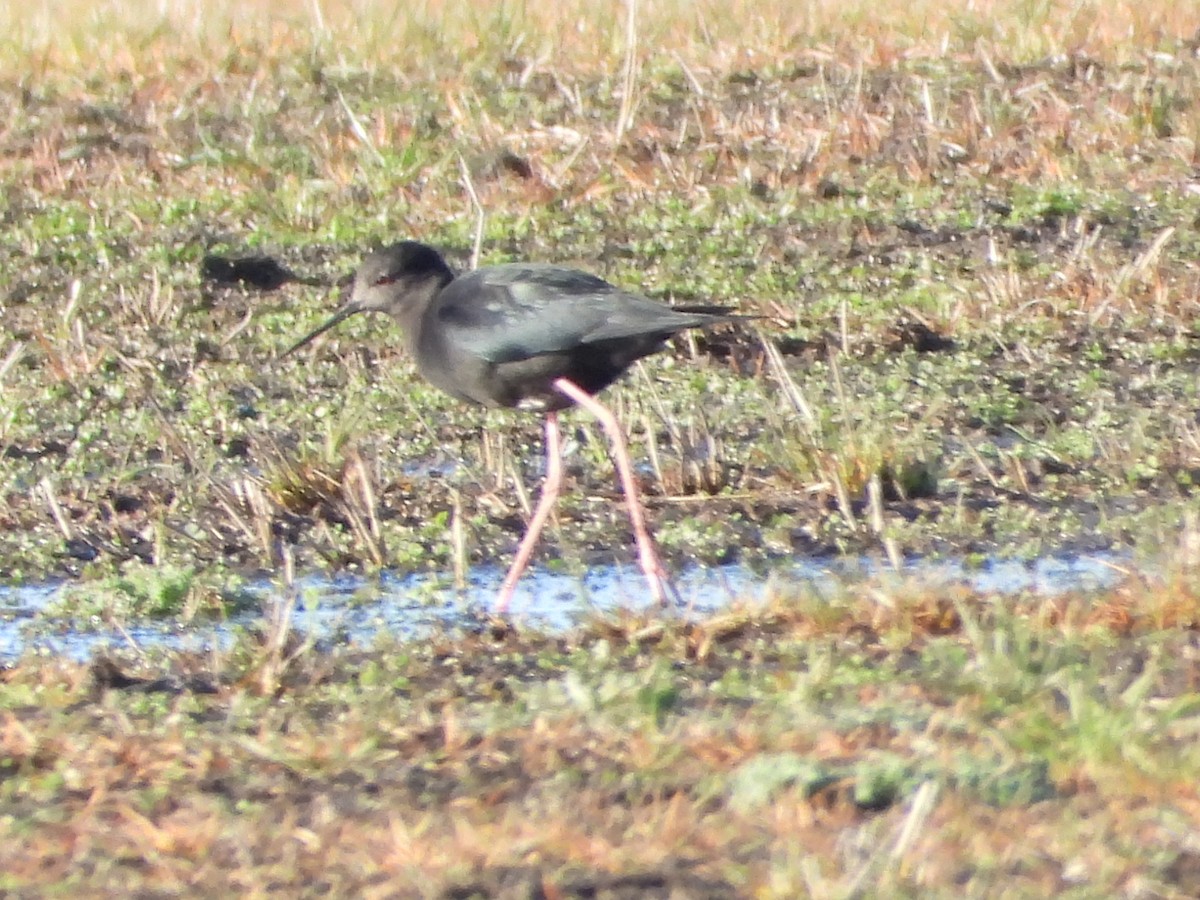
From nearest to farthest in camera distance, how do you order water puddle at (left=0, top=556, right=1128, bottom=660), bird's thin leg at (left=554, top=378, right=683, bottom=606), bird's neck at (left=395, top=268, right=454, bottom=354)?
water puddle at (left=0, top=556, right=1128, bottom=660) → bird's thin leg at (left=554, top=378, right=683, bottom=606) → bird's neck at (left=395, top=268, right=454, bottom=354)

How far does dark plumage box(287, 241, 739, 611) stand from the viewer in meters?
5.95

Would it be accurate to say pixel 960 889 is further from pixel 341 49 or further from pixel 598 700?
pixel 341 49

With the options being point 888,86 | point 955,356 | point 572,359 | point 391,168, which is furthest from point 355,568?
point 888,86

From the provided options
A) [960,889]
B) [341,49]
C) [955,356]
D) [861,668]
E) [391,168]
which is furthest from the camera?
[341,49]

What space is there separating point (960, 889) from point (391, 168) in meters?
6.64

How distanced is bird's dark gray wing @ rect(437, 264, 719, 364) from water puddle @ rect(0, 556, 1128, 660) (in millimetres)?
A: 621

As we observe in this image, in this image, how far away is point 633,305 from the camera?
19.6 feet

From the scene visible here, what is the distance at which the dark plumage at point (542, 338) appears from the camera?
5.95m

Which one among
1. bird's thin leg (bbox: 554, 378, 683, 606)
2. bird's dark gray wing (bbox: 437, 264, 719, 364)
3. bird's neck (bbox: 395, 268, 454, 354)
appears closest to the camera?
bird's thin leg (bbox: 554, 378, 683, 606)

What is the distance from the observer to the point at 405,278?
255 inches

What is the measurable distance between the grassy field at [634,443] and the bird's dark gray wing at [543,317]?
1.51ft

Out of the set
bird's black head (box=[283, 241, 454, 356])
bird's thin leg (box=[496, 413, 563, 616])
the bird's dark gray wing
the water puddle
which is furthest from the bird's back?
the water puddle

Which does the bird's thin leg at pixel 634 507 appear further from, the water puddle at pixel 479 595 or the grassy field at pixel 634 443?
the grassy field at pixel 634 443

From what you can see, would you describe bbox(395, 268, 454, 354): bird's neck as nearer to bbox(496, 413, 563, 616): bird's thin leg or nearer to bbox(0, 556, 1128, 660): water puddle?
bbox(496, 413, 563, 616): bird's thin leg
